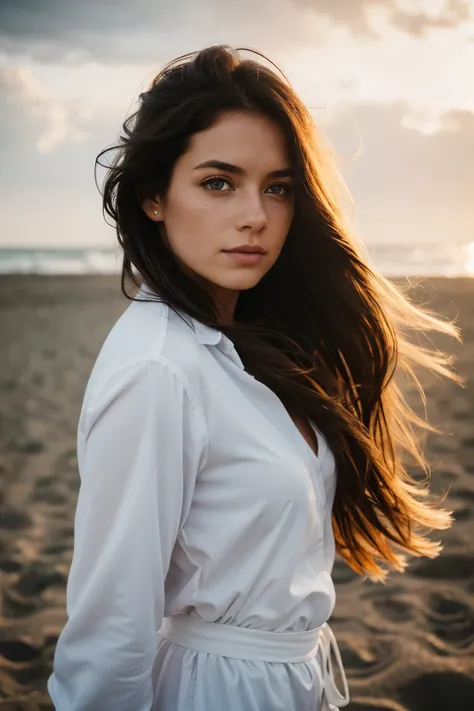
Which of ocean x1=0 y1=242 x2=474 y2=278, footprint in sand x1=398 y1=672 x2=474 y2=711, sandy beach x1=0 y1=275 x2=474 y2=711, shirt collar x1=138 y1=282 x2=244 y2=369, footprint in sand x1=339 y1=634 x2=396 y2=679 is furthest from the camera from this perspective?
ocean x1=0 y1=242 x2=474 y2=278

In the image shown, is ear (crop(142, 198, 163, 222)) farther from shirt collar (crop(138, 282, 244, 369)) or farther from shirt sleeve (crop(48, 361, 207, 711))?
shirt sleeve (crop(48, 361, 207, 711))

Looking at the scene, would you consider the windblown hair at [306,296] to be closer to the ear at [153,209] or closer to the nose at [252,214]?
the ear at [153,209]

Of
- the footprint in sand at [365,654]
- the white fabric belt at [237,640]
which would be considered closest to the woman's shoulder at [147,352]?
the white fabric belt at [237,640]

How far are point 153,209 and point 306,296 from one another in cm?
55

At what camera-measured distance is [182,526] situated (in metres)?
1.50

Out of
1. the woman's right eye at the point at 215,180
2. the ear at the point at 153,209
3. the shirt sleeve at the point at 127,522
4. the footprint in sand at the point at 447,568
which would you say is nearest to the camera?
the shirt sleeve at the point at 127,522

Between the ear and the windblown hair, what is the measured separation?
0.02m

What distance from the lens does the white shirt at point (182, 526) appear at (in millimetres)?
1389

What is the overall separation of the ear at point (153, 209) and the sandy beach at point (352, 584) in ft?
3.97

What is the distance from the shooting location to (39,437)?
20.7 ft

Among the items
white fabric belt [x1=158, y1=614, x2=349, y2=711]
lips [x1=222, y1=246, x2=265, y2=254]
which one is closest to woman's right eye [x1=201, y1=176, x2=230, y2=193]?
lips [x1=222, y1=246, x2=265, y2=254]

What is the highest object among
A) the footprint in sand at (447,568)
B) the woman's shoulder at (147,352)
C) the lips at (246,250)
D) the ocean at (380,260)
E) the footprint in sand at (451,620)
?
the ocean at (380,260)

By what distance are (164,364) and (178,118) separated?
60 centimetres

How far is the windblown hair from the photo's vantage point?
171 centimetres
